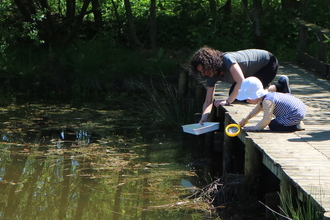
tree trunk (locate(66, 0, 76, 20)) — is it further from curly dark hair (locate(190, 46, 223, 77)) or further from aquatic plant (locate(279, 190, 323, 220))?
aquatic plant (locate(279, 190, 323, 220))

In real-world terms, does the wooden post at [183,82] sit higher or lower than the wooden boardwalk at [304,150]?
lower

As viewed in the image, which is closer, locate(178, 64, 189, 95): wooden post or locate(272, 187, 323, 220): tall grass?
locate(272, 187, 323, 220): tall grass

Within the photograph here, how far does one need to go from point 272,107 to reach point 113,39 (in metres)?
9.91

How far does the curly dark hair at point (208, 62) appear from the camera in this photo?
240 inches

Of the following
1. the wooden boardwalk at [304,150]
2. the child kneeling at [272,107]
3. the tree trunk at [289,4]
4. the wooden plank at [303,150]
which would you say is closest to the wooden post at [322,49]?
the wooden boardwalk at [304,150]

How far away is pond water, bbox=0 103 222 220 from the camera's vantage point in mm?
5625

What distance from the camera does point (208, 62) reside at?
240 inches

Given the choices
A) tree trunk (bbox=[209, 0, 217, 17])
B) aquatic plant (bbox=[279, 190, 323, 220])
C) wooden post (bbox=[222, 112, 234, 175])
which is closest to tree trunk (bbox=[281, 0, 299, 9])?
tree trunk (bbox=[209, 0, 217, 17])

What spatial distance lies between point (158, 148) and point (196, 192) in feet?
8.45

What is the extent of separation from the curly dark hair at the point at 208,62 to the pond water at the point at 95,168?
1.40m

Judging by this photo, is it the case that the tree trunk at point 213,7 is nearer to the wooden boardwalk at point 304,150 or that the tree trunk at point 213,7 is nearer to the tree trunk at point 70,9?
the tree trunk at point 70,9

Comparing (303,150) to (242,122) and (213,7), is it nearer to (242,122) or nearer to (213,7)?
(242,122)

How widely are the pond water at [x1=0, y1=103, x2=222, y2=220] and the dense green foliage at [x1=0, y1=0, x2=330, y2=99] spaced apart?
7.63 ft

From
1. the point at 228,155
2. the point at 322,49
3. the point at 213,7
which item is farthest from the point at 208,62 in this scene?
the point at 213,7
